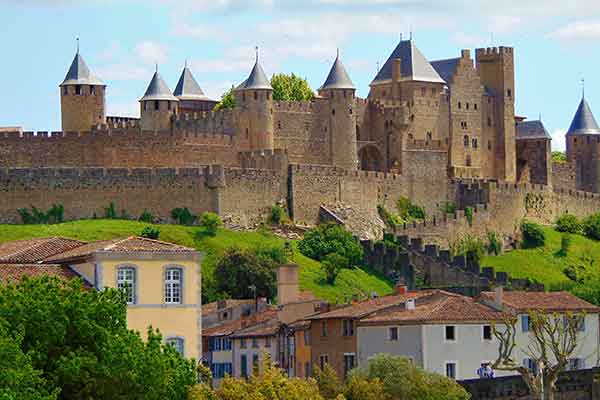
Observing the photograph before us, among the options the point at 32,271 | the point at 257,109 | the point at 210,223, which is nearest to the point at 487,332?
the point at 32,271

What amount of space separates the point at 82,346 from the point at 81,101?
6564 cm

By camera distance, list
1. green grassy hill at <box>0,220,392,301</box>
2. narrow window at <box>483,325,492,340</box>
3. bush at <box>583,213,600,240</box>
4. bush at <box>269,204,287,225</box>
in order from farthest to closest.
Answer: bush at <box>583,213,600,240</box> → bush at <box>269,204,287,225</box> → green grassy hill at <box>0,220,392,301</box> → narrow window at <box>483,325,492,340</box>

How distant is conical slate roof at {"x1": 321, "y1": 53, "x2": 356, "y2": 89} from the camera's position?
404 feet

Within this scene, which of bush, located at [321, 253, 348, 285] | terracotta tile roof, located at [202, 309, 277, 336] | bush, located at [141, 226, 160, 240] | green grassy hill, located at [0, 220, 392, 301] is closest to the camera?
terracotta tile roof, located at [202, 309, 277, 336]

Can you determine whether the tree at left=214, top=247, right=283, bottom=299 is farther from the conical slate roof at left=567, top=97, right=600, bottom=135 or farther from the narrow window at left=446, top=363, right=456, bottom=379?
the conical slate roof at left=567, top=97, right=600, bottom=135

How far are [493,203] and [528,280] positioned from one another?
17881mm

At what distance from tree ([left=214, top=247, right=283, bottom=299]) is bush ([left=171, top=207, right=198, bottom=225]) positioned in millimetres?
9129

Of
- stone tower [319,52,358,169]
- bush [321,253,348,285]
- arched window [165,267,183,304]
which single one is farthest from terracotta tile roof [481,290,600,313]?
stone tower [319,52,358,169]

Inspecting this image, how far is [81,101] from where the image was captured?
116 metres

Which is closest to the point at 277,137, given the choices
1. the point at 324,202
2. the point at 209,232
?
the point at 324,202

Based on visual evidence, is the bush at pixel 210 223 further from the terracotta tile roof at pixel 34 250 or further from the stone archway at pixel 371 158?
the terracotta tile roof at pixel 34 250

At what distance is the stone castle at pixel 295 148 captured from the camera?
111m

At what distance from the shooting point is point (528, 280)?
4345 inches

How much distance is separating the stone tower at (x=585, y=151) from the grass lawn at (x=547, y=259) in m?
14.6
